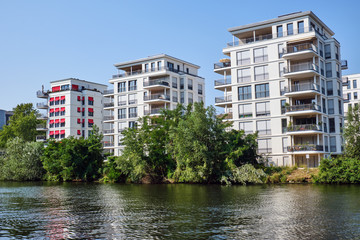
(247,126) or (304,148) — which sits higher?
(247,126)

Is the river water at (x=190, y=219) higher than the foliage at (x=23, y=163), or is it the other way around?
the foliage at (x=23, y=163)

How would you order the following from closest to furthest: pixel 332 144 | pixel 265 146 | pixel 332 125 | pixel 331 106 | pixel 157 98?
pixel 332 144, pixel 332 125, pixel 265 146, pixel 331 106, pixel 157 98

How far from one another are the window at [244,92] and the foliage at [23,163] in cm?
3936

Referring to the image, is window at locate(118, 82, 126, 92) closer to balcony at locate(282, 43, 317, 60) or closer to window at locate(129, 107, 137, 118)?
window at locate(129, 107, 137, 118)

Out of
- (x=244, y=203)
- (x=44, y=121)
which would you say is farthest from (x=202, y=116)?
(x=44, y=121)

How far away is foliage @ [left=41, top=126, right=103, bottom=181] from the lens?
67.3 m

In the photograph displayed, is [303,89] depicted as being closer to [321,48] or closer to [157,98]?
[321,48]

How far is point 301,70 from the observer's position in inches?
A: 2320

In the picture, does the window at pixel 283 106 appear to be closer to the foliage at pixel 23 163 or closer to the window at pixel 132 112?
the window at pixel 132 112

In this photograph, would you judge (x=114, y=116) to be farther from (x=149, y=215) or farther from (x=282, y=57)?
(x=149, y=215)

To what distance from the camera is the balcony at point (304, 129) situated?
56084mm

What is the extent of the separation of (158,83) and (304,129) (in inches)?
1291

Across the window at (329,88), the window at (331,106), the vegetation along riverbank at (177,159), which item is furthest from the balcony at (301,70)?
the vegetation along riverbank at (177,159)

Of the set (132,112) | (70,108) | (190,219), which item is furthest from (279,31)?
(70,108)
